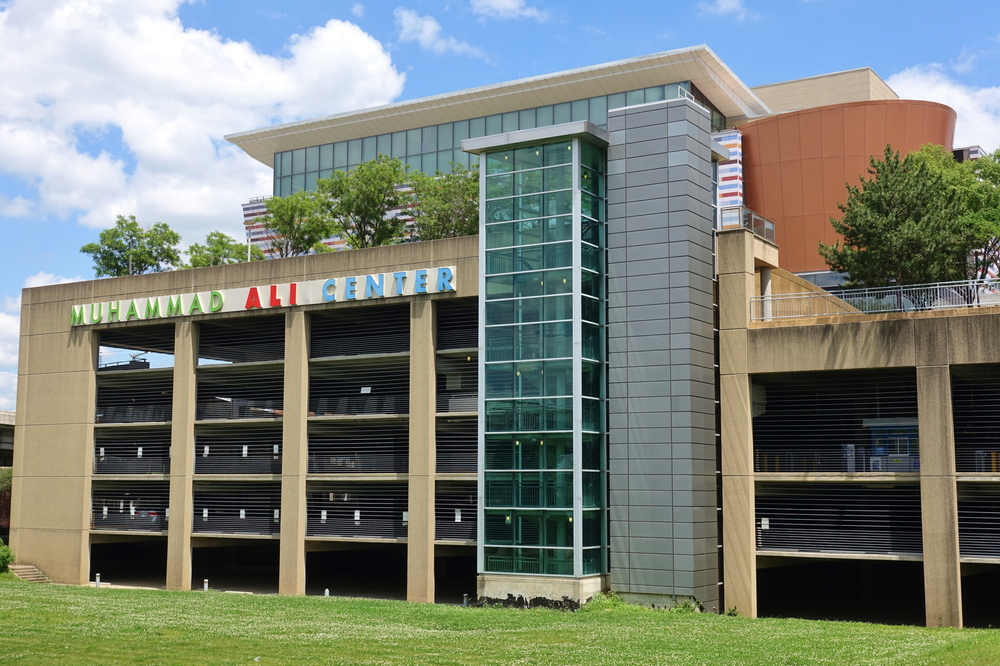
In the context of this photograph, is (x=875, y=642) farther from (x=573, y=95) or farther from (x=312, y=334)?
(x=573, y=95)

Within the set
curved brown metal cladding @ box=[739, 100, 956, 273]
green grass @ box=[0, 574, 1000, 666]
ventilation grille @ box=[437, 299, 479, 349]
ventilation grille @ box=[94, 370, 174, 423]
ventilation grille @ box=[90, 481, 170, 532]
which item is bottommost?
green grass @ box=[0, 574, 1000, 666]

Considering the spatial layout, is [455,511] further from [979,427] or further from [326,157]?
[326,157]

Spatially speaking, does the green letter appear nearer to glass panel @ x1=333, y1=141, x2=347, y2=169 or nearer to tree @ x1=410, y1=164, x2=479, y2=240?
tree @ x1=410, y1=164, x2=479, y2=240

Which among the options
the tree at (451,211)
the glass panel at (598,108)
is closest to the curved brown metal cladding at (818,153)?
the glass panel at (598,108)

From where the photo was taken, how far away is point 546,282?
→ 119 ft

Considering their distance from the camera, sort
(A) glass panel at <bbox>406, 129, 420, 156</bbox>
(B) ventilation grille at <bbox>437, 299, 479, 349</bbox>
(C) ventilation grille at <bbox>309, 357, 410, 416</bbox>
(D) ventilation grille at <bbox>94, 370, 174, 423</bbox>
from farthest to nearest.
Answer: (A) glass panel at <bbox>406, 129, 420, 156</bbox> → (D) ventilation grille at <bbox>94, 370, 174, 423</bbox> → (C) ventilation grille at <bbox>309, 357, 410, 416</bbox> → (B) ventilation grille at <bbox>437, 299, 479, 349</bbox>

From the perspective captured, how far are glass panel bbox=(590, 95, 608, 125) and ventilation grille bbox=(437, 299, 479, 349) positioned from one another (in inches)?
1326

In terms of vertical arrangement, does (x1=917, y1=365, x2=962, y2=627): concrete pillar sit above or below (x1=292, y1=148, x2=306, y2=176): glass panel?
below

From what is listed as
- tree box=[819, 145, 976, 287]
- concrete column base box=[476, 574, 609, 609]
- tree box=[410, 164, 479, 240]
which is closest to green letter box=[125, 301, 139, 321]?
tree box=[410, 164, 479, 240]

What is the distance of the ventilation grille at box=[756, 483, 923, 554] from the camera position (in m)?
33.9

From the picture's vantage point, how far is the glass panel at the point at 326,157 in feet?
277

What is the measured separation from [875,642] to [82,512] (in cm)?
3634

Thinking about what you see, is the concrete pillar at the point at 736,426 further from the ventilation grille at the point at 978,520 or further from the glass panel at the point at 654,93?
the glass panel at the point at 654,93

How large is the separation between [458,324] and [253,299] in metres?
9.71
